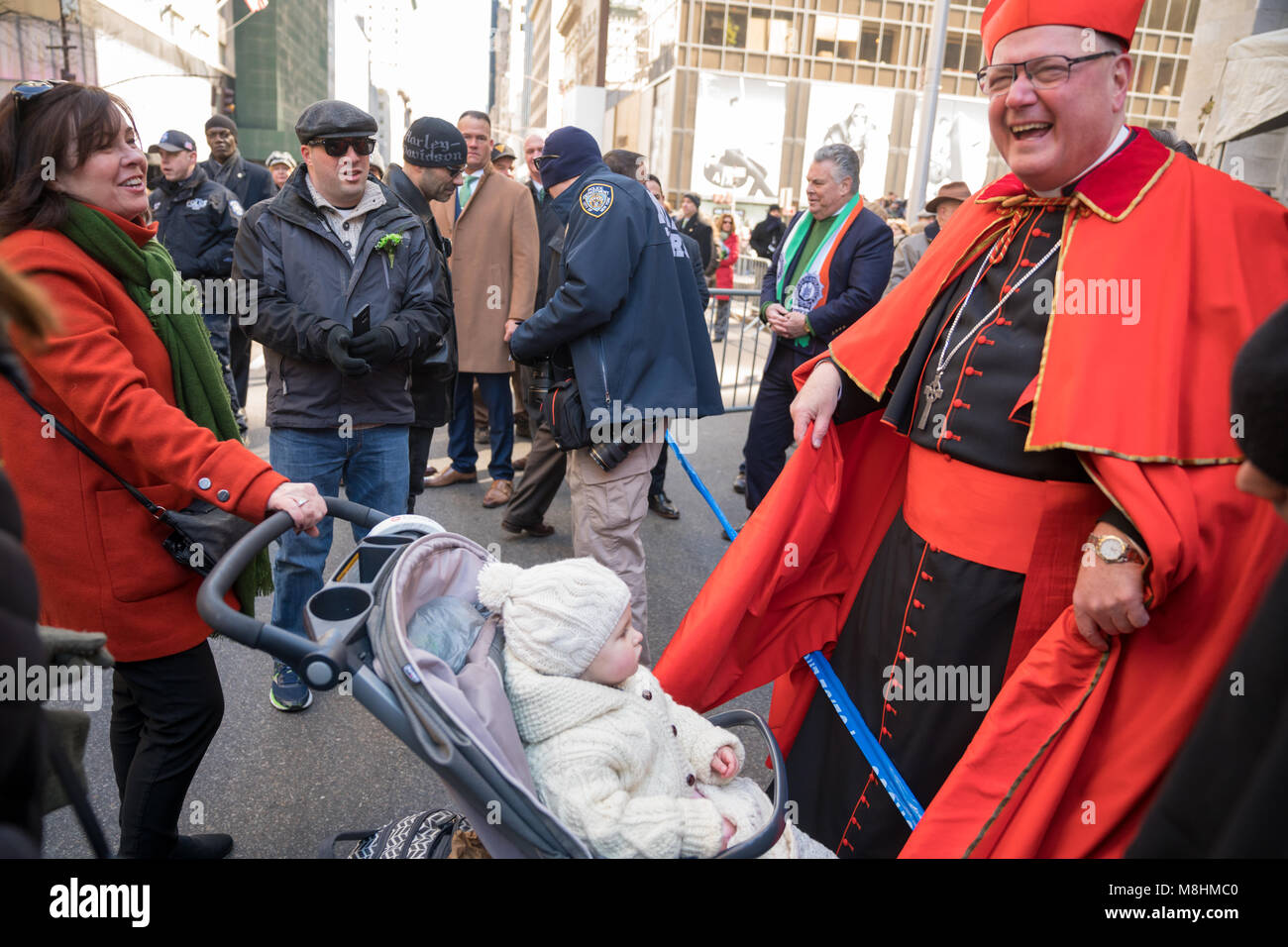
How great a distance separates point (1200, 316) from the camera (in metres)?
1.94

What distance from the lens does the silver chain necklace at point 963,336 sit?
7.52 ft

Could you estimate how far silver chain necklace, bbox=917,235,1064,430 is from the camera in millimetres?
2291

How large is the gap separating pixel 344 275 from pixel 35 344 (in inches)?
108

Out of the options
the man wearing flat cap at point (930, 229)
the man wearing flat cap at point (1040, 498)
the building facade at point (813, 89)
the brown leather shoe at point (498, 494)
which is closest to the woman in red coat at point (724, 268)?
the man wearing flat cap at point (930, 229)

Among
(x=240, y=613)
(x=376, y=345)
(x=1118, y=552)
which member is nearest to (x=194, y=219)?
(x=376, y=345)

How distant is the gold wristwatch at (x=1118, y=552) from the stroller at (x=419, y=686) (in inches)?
34.5

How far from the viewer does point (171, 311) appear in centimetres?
242

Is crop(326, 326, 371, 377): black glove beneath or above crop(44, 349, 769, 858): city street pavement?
above

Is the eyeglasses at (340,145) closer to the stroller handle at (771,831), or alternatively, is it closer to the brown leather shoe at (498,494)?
the stroller handle at (771,831)

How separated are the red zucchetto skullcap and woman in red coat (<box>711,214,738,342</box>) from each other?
762cm

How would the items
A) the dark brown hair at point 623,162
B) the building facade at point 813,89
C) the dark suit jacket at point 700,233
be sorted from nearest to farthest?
the dark brown hair at point 623,162 < the dark suit jacket at point 700,233 < the building facade at point 813,89

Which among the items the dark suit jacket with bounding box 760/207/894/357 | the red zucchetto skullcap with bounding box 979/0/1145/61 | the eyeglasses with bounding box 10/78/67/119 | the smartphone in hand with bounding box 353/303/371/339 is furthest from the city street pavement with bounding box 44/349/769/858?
the red zucchetto skullcap with bounding box 979/0/1145/61

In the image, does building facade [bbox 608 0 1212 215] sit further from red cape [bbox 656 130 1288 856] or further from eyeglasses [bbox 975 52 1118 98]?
red cape [bbox 656 130 1288 856]
